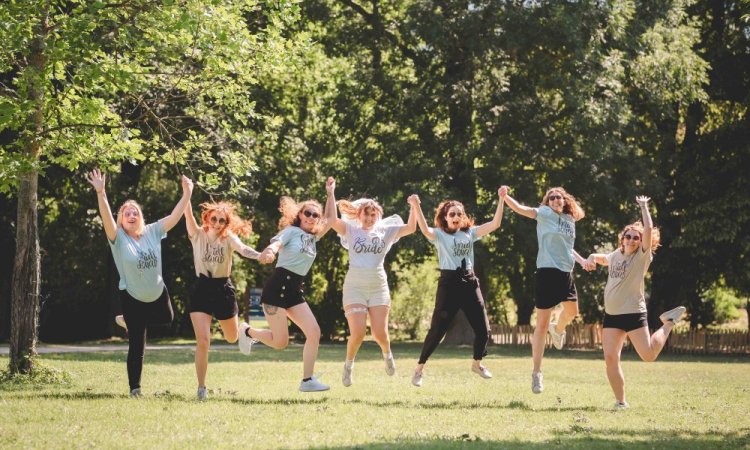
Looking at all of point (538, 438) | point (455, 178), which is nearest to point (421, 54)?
point (455, 178)

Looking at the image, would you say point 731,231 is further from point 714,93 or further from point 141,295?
point 141,295

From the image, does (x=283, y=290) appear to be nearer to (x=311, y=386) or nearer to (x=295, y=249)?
(x=295, y=249)

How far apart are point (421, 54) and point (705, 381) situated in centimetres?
1708

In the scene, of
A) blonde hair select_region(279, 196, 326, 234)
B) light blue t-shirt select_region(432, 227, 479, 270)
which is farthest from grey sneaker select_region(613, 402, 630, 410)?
blonde hair select_region(279, 196, 326, 234)

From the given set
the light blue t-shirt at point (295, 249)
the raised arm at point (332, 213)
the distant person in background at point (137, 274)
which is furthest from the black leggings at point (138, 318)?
the raised arm at point (332, 213)

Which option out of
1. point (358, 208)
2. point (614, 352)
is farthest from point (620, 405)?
point (358, 208)

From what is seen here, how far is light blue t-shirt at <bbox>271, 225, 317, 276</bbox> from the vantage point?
1093 centimetres

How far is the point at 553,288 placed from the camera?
11.6m

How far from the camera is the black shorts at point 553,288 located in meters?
11.6

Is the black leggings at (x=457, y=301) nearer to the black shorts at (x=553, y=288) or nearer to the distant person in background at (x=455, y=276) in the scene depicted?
the distant person in background at (x=455, y=276)

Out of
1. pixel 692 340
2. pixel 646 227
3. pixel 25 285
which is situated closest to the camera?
pixel 646 227

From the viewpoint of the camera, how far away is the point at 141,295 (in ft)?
35.1

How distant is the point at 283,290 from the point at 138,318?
69.1 inches

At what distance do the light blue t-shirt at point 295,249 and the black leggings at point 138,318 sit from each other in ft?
4.84
